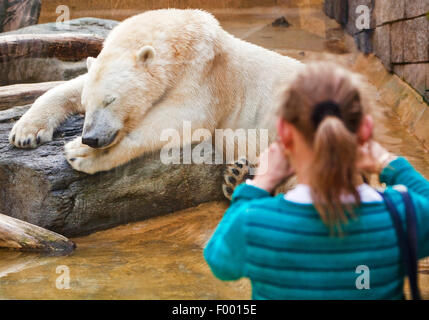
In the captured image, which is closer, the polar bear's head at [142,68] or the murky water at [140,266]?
the murky water at [140,266]

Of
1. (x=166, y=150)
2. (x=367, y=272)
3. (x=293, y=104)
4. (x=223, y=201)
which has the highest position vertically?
(x=293, y=104)

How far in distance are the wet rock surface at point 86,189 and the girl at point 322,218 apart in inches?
85.9

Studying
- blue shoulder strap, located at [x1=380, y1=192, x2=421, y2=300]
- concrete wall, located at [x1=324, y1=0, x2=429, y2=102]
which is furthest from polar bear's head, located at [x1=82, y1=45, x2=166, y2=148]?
concrete wall, located at [x1=324, y1=0, x2=429, y2=102]

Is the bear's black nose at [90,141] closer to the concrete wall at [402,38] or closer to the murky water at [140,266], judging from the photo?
the murky water at [140,266]

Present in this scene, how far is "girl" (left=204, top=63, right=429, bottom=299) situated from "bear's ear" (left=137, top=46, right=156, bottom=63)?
6.54ft

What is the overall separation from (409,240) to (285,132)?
13.7 inches

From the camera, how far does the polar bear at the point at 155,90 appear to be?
121 inches

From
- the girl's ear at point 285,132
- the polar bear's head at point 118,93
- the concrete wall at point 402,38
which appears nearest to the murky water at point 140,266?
the girl's ear at point 285,132

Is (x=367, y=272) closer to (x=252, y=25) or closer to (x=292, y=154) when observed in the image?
(x=292, y=154)

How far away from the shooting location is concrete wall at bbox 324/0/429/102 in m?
4.66

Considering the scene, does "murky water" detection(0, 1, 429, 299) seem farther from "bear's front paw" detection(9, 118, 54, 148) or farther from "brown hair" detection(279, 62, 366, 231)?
"bear's front paw" detection(9, 118, 54, 148)

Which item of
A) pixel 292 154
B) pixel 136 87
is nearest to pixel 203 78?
pixel 136 87
